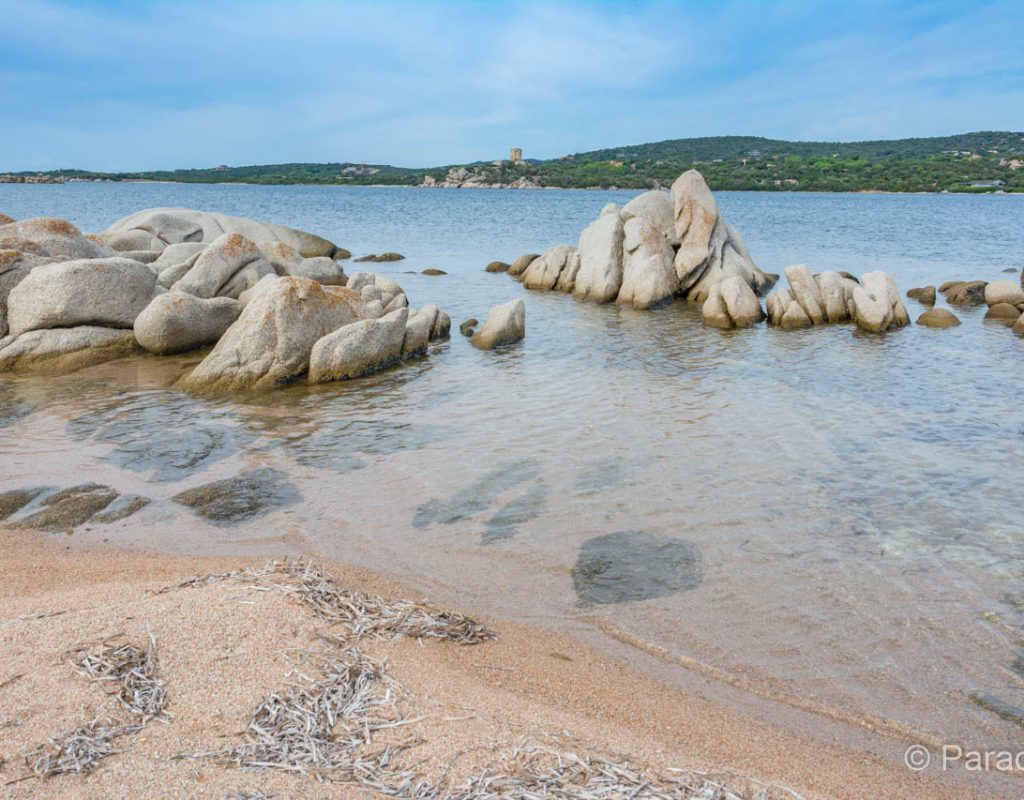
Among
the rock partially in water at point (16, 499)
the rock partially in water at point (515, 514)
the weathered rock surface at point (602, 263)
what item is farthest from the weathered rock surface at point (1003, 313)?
the rock partially in water at point (16, 499)

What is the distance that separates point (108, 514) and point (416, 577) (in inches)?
148

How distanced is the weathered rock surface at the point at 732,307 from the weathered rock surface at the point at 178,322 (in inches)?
498

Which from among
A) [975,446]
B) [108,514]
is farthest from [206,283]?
[975,446]

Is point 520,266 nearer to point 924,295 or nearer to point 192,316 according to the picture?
point 924,295

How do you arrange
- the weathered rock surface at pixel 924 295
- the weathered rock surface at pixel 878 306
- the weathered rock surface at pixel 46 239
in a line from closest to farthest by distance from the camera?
the weathered rock surface at pixel 46 239
the weathered rock surface at pixel 878 306
the weathered rock surface at pixel 924 295

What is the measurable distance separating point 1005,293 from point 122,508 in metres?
24.2

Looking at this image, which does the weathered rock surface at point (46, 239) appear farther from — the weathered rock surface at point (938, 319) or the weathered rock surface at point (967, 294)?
the weathered rock surface at point (967, 294)

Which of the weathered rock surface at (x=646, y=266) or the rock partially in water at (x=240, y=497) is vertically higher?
the weathered rock surface at (x=646, y=266)

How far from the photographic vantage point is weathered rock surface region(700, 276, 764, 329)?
67.2 feet

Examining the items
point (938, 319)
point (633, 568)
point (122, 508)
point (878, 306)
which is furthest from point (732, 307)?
point (122, 508)

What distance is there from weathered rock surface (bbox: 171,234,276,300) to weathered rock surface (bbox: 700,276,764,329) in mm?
11701

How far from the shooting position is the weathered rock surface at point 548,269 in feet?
89.8

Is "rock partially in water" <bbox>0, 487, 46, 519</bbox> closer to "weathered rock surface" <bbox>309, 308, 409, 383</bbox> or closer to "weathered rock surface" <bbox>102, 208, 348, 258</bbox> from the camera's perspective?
"weathered rock surface" <bbox>309, 308, 409, 383</bbox>

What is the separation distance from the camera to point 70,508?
8219mm
